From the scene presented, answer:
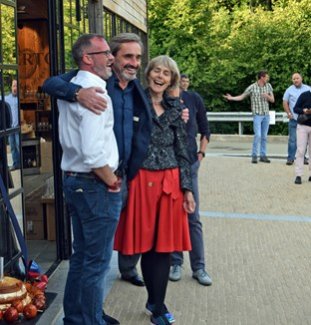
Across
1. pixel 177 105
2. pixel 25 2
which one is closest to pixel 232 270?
pixel 177 105

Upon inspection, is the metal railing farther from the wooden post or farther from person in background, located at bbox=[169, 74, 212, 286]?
person in background, located at bbox=[169, 74, 212, 286]

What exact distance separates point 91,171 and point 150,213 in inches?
33.0

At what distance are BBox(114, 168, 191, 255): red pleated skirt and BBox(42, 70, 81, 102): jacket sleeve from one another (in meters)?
A: 0.84

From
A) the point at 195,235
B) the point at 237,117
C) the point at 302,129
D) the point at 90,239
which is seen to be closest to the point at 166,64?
the point at 90,239

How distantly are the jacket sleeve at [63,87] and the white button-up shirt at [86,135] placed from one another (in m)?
0.04

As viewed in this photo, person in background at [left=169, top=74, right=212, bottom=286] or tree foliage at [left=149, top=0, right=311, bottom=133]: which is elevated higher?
tree foliage at [left=149, top=0, right=311, bottom=133]

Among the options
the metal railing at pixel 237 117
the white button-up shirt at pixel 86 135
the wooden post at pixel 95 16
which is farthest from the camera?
the metal railing at pixel 237 117

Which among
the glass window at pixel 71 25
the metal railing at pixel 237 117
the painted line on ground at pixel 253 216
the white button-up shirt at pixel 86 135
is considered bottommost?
the painted line on ground at pixel 253 216

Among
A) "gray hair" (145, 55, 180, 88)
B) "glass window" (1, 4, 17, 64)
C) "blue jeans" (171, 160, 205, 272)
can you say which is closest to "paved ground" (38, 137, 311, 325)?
"blue jeans" (171, 160, 205, 272)

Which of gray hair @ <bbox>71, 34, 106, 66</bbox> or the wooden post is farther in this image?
the wooden post

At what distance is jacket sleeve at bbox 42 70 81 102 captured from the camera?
11.1 ft

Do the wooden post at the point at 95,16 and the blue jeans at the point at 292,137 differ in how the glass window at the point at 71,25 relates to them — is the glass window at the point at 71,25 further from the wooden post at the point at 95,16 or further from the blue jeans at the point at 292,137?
the blue jeans at the point at 292,137

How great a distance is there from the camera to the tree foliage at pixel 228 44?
19.0 meters

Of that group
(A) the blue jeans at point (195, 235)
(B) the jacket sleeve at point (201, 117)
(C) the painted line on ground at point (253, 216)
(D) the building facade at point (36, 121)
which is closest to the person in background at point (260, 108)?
(D) the building facade at point (36, 121)
